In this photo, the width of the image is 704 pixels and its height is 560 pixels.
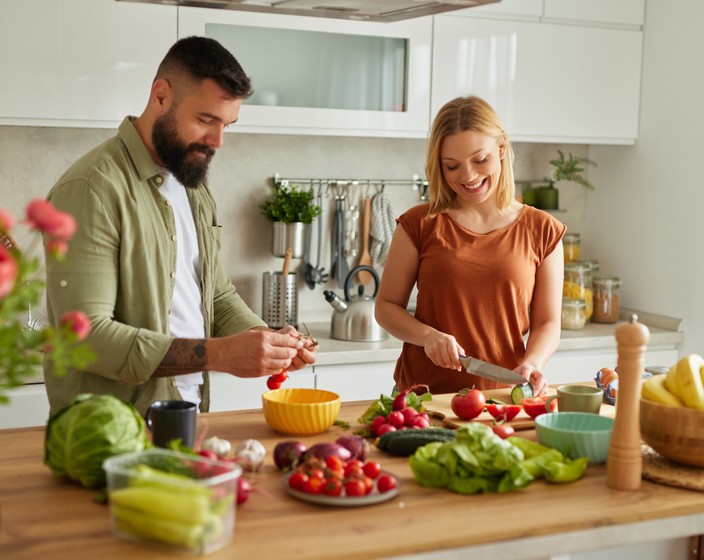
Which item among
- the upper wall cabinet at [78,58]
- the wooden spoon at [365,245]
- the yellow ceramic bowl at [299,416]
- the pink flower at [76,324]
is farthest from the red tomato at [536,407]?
the wooden spoon at [365,245]

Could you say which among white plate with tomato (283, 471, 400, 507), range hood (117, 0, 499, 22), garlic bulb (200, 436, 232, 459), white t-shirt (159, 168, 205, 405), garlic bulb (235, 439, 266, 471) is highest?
range hood (117, 0, 499, 22)

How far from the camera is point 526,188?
14.5 feet

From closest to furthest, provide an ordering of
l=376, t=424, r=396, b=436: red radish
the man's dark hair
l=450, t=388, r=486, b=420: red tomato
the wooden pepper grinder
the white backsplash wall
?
the wooden pepper grinder
l=376, t=424, r=396, b=436: red radish
l=450, t=388, r=486, b=420: red tomato
the man's dark hair
the white backsplash wall

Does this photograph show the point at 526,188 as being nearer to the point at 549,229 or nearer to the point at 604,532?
the point at 549,229

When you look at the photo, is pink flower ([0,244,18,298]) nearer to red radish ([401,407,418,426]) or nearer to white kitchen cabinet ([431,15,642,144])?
red radish ([401,407,418,426])

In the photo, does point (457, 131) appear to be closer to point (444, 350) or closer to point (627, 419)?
point (444, 350)

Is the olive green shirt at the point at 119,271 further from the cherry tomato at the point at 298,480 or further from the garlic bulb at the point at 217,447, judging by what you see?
the cherry tomato at the point at 298,480

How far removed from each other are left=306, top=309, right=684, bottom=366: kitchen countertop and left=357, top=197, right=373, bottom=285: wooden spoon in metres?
0.24

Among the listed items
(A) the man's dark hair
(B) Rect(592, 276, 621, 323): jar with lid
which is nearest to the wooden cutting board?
(A) the man's dark hair

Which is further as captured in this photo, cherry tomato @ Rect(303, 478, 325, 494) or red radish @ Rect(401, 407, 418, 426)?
red radish @ Rect(401, 407, 418, 426)

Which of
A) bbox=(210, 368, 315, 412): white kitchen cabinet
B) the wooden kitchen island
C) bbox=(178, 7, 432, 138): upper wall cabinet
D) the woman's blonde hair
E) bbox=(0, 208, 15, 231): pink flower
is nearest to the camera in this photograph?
bbox=(0, 208, 15, 231): pink flower

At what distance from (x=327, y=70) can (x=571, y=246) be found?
1.44 m

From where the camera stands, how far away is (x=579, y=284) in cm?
412

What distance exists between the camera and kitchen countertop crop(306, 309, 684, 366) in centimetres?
350
